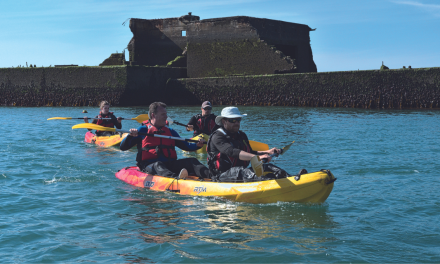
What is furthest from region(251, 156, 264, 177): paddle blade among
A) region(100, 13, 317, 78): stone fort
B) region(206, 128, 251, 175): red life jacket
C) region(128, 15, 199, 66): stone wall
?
region(128, 15, 199, 66): stone wall

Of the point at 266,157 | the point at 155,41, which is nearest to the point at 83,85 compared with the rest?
the point at 155,41

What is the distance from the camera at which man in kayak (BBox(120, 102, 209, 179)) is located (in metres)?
8.40

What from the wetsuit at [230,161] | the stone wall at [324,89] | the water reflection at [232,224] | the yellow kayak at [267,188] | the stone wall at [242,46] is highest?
the stone wall at [242,46]

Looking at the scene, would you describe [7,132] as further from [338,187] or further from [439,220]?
[439,220]

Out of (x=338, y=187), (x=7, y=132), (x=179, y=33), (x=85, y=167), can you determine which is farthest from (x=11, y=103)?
(x=338, y=187)

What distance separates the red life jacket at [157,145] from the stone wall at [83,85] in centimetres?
2533

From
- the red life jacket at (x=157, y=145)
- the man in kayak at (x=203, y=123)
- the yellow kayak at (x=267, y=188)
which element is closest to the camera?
the yellow kayak at (x=267, y=188)

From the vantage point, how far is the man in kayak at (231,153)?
715cm

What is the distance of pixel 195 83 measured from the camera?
3400 centimetres

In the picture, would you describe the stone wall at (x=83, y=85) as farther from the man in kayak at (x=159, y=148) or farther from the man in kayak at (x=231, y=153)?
the man in kayak at (x=231, y=153)

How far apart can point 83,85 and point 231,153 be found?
30053mm

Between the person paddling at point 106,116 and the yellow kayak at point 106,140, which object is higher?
the person paddling at point 106,116

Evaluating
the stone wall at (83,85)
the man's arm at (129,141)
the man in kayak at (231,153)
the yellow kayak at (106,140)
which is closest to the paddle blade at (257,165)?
the man in kayak at (231,153)

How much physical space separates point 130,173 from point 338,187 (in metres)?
4.13
